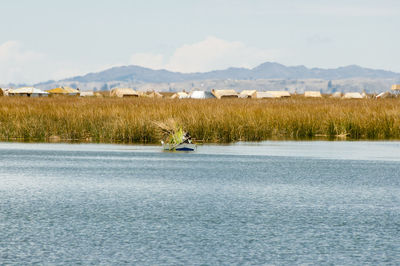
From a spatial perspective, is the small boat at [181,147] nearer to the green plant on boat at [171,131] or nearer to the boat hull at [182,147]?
the boat hull at [182,147]

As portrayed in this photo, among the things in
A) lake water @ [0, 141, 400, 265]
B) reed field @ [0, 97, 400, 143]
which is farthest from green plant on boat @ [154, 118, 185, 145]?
lake water @ [0, 141, 400, 265]

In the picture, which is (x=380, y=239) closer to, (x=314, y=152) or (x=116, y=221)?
(x=116, y=221)

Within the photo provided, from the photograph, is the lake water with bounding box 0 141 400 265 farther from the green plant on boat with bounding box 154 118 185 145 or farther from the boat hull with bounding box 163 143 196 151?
the green plant on boat with bounding box 154 118 185 145

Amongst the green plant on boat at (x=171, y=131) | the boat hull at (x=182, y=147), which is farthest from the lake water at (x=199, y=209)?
the green plant on boat at (x=171, y=131)

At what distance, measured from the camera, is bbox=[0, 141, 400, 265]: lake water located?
8.64 m

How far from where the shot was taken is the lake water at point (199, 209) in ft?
28.3

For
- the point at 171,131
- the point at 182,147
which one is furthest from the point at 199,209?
the point at 171,131

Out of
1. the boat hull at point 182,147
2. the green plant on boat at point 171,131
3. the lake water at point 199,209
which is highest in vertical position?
the green plant on boat at point 171,131

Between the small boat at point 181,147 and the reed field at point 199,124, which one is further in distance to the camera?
the reed field at point 199,124

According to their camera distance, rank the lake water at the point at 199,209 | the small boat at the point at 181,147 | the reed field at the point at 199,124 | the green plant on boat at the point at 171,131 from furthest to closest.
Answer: the reed field at the point at 199,124 < the green plant on boat at the point at 171,131 < the small boat at the point at 181,147 < the lake water at the point at 199,209

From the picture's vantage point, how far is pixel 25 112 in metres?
30.3

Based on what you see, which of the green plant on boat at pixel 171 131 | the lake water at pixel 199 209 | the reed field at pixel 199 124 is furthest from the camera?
the reed field at pixel 199 124

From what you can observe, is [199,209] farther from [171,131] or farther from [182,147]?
[171,131]

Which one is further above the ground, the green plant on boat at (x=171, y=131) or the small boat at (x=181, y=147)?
the green plant on boat at (x=171, y=131)
